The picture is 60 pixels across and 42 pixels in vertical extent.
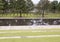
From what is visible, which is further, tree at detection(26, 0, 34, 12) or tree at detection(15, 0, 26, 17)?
tree at detection(26, 0, 34, 12)

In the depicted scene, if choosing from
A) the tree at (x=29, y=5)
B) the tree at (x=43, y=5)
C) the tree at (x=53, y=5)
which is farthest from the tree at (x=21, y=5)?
the tree at (x=53, y=5)

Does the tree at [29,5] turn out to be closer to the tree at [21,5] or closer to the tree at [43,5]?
the tree at [21,5]

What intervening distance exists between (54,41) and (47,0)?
51.5 feet

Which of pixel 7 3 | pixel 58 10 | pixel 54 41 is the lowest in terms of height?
pixel 54 41

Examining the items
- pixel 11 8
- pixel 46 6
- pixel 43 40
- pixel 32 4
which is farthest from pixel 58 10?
pixel 43 40

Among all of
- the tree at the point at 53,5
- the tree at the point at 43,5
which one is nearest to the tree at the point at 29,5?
the tree at the point at 43,5

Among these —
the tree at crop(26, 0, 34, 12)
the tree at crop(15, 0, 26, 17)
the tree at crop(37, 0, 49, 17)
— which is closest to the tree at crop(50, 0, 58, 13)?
the tree at crop(37, 0, 49, 17)

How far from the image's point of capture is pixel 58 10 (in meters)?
19.5

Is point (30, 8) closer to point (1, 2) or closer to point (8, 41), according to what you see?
point (1, 2)

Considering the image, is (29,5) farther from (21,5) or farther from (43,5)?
(43,5)

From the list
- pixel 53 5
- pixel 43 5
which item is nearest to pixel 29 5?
pixel 43 5

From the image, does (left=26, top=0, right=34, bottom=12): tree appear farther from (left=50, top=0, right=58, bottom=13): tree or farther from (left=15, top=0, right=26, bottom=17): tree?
(left=50, top=0, right=58, bottom=13): tree

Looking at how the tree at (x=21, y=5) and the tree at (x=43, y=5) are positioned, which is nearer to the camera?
the tree at (x=21, y=5)

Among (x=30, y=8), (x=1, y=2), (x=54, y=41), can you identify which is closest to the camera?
(x=54, y=41)
